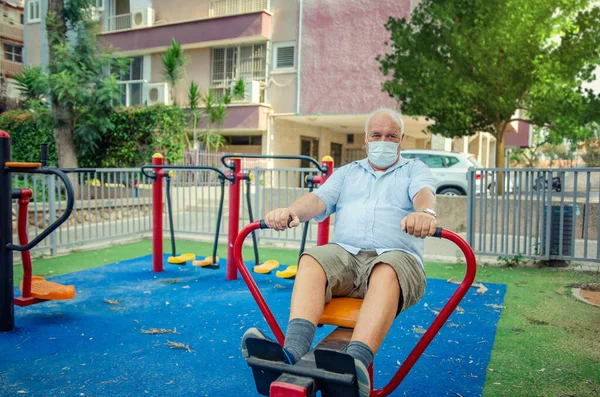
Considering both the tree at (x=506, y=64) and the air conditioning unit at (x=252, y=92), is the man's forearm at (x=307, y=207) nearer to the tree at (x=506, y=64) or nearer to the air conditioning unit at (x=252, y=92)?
the tree at (x=506, y=64)

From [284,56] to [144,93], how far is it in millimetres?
5902

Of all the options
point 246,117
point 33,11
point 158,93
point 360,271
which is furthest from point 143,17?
point 360,271

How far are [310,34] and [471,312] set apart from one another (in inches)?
550

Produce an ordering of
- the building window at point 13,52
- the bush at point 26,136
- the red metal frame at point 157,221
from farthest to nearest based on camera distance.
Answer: the building window at point 13,52
the bush at point 26,136
the red metal frame at point 157,221

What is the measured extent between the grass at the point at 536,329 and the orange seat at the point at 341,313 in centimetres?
105

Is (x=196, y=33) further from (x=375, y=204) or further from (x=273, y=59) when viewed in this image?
(x=375, y=204)

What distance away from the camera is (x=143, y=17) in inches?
758

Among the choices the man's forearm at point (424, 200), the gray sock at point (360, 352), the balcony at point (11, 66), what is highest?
the balcony at point (11, 66)

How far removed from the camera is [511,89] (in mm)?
10945

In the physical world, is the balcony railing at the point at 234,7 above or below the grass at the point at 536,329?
Answer: above

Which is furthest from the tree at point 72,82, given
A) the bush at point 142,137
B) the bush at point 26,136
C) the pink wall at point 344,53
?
the pink wall at point 344,53

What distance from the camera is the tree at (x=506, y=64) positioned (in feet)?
34.9

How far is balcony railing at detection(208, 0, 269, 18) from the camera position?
17531 millimetres

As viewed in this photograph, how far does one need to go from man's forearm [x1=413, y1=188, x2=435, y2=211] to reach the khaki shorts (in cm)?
25
